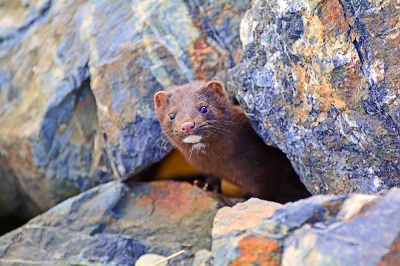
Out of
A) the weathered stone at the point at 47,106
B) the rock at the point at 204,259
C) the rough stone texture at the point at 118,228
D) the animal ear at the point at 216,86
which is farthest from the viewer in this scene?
the weathered stone at the point at 47,106

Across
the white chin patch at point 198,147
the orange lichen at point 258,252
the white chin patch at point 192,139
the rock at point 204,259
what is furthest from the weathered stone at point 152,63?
the orange lichen at point 258,252

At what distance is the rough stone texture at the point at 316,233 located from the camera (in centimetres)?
254

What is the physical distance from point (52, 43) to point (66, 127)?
1.08 metres

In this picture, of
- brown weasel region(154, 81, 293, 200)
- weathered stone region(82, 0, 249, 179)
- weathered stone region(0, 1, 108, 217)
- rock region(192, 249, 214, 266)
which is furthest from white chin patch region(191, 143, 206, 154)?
weathered stone region(0, 1, 108, 217)

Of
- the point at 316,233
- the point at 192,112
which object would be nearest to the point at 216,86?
the point at 192,112

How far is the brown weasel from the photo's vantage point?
4.82 metres

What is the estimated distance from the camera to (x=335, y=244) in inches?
102

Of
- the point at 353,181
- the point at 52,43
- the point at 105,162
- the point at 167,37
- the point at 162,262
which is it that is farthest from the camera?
the point at 52,43

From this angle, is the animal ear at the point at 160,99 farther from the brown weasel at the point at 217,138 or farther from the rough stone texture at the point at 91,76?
the rough stone texture at the point at 91,76

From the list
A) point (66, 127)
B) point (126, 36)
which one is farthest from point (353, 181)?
point (66, 127)

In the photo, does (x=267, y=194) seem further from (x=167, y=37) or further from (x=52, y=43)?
(x=52, y=43)

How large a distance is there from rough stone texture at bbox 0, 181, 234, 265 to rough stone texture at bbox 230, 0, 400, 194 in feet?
3.97

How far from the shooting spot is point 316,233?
2701 mm

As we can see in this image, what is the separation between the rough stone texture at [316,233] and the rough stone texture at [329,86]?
0.97 metres
